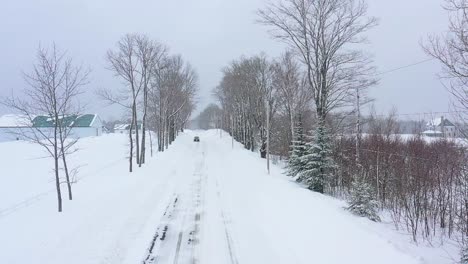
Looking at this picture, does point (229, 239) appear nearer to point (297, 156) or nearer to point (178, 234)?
point (178, 234)

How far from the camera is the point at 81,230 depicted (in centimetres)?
1012

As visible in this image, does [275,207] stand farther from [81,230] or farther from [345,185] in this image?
[345,185]

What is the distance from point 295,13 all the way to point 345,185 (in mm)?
10874

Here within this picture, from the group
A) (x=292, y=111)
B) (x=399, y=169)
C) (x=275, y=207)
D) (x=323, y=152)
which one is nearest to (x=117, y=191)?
(x=275, y=207)

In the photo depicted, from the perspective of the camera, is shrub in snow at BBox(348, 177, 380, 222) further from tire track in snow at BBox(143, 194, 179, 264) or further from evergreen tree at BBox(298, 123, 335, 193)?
evergreen tree at BBox(298, 123, 335, 193)

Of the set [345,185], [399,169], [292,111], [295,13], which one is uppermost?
[295,13]

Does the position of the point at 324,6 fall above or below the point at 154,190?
above

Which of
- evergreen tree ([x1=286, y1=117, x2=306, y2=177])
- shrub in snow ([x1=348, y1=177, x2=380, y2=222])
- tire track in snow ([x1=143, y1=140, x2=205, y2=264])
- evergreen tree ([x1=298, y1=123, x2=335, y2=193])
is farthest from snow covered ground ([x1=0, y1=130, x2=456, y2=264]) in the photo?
evergreen tree ([x1=286, y1=117, x2=306, y2=177])

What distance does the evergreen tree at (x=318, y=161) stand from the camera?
1889 centimetres

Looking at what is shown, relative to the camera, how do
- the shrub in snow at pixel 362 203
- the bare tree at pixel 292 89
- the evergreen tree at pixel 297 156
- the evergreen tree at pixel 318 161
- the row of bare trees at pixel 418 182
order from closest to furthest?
the row of bare trees at pixel 418 182 < the shrub in snow at pixel 362 203 < the evergreen tree at pixel 318 161 < the evergreen tree at pixel 297 156 < the bare tree at pixel 292 89

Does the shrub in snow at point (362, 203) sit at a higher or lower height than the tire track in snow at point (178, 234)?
higher

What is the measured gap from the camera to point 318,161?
62.3 ft

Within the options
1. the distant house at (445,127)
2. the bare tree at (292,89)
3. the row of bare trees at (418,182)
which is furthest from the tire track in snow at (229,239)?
the bare tree at (292,89)

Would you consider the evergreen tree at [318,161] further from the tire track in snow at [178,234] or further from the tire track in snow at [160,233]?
the tire track in snow at [160,233]
